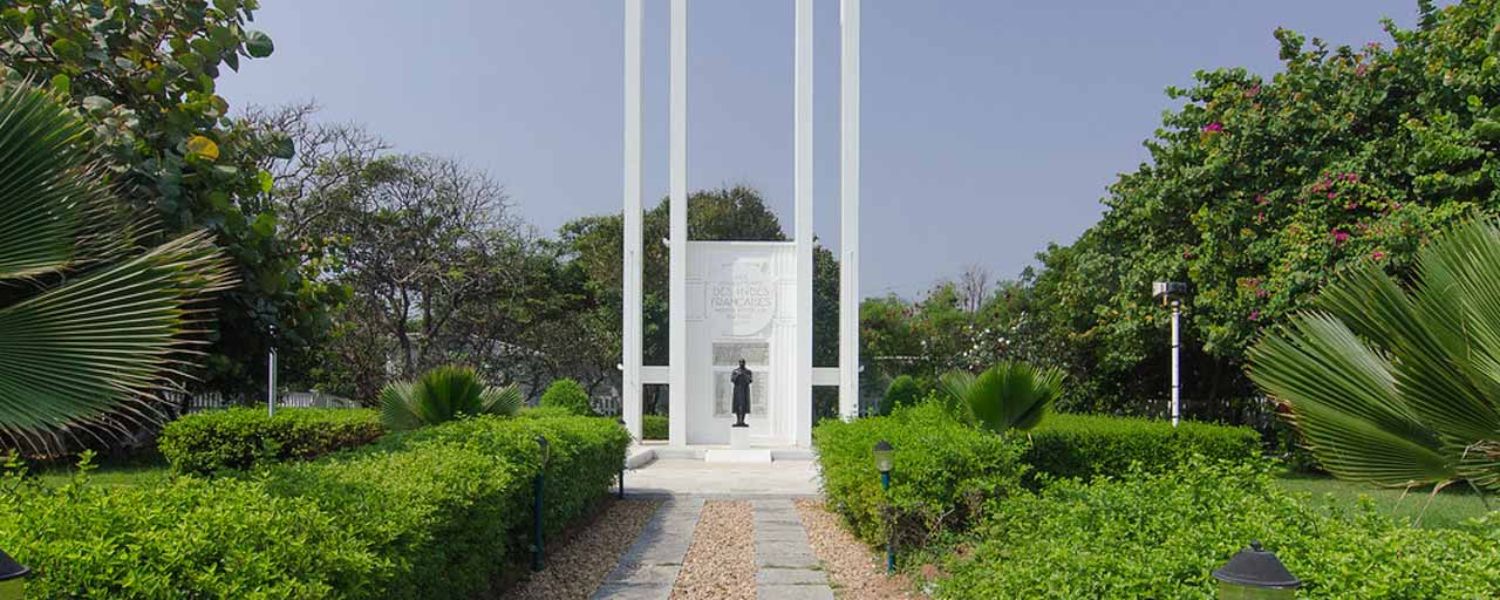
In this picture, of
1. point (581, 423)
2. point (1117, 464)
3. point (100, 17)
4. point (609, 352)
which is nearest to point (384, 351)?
point (609, 352)

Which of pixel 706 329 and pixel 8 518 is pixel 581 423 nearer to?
pixel 8 518

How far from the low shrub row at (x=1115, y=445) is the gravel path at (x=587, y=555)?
14.0ft

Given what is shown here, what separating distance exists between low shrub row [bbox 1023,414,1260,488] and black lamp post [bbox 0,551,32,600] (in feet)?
33.8

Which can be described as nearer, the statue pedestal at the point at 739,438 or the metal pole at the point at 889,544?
the metal pole at the point at 889,544

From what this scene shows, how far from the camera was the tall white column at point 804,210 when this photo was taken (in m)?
21.9

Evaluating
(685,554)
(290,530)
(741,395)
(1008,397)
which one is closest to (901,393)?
(741,395)

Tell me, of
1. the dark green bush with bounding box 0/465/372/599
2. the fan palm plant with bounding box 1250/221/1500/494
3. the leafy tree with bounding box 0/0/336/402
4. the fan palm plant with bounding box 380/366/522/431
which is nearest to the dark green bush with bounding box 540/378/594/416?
the fan palm plant with bounding box 380/366/522/431

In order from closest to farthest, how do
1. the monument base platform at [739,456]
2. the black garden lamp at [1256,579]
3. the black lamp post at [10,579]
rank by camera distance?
the black lamp post at [10,579] < the black garden lamp at [1256,579] < the monument base platform at [739,456]

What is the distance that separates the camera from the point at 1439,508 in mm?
8383

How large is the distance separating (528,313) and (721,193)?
12.2 metres

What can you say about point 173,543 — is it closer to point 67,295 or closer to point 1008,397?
point 67,295

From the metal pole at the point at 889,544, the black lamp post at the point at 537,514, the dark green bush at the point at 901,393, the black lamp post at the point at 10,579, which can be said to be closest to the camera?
the black lamp post at the point at 10,579

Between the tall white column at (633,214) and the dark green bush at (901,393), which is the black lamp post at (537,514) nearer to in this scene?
the tall white column at (633,214)

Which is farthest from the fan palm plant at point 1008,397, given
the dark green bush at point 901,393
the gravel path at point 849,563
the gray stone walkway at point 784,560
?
the dark green bush at point 901,393
